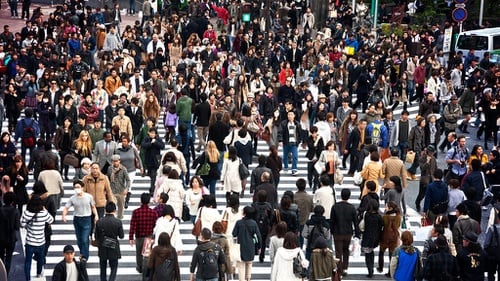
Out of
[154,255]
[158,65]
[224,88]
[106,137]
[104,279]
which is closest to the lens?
[154,255]

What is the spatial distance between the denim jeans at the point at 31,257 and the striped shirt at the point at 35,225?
10cm

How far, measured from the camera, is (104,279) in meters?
17.7

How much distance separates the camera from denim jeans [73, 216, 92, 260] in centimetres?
1828

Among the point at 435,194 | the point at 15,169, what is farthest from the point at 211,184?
the point at 435,194

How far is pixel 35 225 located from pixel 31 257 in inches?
24.5

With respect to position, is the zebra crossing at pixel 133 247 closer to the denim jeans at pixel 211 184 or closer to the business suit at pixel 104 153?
the denim jeans at pixel 211 184

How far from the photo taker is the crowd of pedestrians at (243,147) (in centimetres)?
1719

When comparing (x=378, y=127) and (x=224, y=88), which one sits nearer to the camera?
(x=378, y=127)

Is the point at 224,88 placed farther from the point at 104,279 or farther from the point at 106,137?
the point at 104,279

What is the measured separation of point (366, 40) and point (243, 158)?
50.1ft

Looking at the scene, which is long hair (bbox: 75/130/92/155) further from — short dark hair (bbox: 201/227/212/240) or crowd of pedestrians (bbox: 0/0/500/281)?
short dark hair (bbox: 201/227/212/240)

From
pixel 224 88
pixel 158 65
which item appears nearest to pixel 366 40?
pixel 158 65

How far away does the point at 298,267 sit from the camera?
1589 cm

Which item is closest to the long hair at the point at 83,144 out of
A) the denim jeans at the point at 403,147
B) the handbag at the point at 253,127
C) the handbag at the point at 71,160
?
the handbag at the point at 71,160
